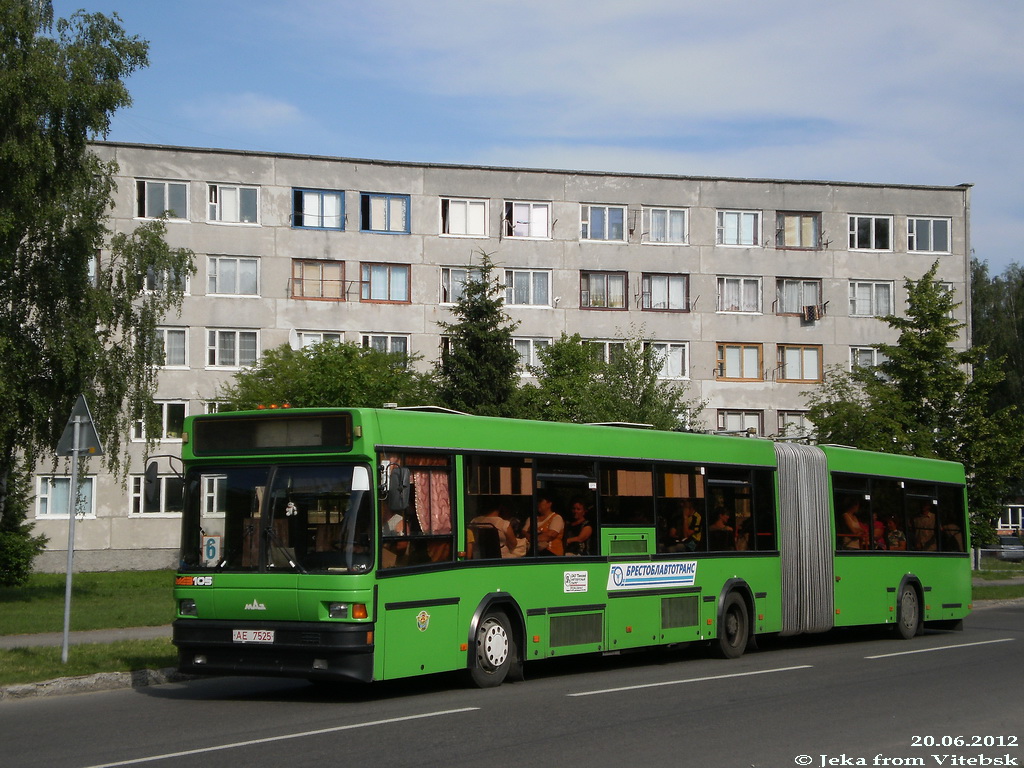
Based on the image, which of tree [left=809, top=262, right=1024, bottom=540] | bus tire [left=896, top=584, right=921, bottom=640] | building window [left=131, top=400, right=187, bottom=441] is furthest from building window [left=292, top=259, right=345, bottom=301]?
bus tire [left=896, top=584, right=921, bottom=640]

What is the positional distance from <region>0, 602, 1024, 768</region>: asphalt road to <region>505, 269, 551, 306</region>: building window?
36160 mm

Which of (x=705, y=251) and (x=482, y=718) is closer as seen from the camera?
(x=482, y=718)

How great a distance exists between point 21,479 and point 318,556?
28.3m

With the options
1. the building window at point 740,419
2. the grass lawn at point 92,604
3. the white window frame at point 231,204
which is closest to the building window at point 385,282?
the white window frame at point 231,204

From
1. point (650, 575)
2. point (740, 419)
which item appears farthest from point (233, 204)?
point (650, 575)

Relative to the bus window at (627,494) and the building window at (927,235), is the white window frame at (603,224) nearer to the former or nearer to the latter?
the building window at (927,235)

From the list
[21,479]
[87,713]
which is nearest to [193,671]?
[87,713]

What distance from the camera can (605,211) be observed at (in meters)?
53.4

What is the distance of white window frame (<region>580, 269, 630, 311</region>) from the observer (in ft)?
174

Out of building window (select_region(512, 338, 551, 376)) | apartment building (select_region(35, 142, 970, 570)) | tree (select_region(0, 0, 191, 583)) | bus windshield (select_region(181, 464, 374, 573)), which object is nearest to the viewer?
bus windshield (select_region(181, 464, 374, 573))

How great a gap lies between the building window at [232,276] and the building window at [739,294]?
63.8 ft

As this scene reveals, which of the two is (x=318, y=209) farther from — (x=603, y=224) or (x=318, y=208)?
(x=603, y=224)

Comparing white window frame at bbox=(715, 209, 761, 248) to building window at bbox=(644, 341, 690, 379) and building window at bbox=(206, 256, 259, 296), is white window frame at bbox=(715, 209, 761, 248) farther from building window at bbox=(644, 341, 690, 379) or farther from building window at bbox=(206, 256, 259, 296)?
building window at bbox=(206, 256, 259, 296)

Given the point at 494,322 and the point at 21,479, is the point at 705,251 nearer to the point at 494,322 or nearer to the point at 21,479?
the point at 494,322
